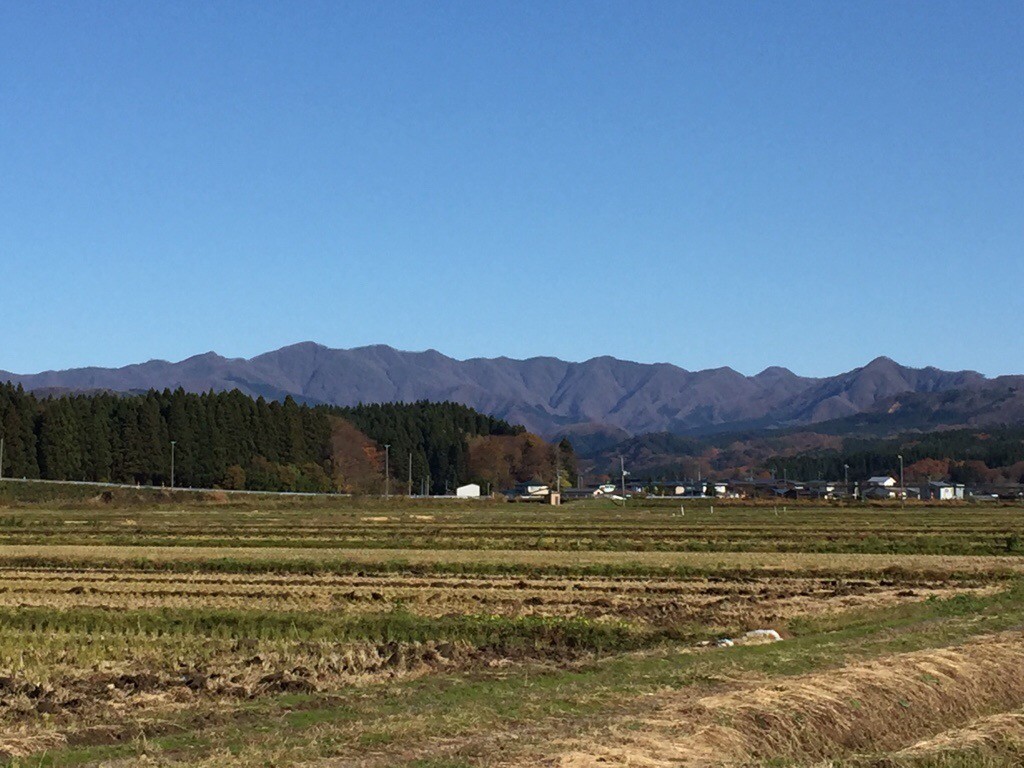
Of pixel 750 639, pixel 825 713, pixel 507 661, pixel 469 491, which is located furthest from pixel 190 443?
pixel 825 713

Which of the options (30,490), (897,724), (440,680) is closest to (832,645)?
(897,724)

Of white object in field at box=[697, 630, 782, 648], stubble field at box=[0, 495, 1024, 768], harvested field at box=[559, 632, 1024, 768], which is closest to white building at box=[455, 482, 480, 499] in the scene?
stubble field at box=[0, 495, 1024, 768]

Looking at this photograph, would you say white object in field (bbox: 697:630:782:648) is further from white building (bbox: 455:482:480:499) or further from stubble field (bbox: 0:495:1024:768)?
white building (bbox: 455:482:480:499)

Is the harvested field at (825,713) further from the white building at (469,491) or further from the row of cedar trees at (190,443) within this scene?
the white building at (469,491)

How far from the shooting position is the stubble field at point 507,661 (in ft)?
43.6

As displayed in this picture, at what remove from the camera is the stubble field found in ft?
43.6

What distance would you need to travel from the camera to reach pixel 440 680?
1764 cm

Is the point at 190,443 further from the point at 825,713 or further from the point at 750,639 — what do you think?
the point at 825,713

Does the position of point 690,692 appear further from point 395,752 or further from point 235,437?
point 235,437

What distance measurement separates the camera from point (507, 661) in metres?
19.9

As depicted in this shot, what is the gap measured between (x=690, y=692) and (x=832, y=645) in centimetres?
526

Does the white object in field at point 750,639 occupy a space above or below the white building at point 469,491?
below

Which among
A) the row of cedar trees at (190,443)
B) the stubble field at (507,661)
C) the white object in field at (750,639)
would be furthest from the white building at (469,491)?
the white object in field at (750,639)

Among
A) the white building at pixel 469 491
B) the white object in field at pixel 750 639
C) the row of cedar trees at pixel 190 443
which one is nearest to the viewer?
the white object in field at pixel 750 639
